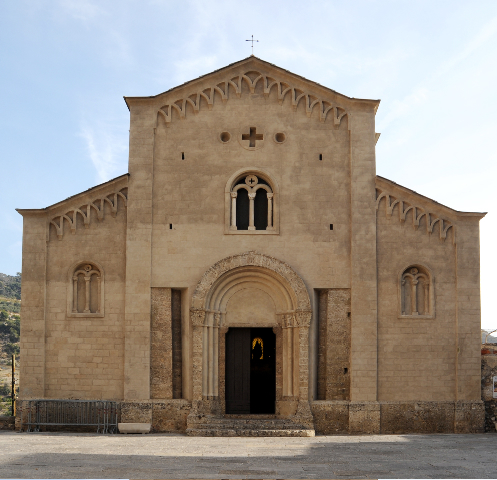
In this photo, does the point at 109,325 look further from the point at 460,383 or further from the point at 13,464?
the point at 460,383

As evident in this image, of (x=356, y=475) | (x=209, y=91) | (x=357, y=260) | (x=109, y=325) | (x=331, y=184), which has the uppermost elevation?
(x=209, y=91)

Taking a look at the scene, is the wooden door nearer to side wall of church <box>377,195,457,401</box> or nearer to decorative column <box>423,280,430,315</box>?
side wall of church <box>377,195,457,401</box>

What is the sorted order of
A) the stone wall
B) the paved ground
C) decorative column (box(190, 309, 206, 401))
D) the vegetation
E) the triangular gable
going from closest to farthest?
the paved ground
decorative column (box(190, 309, 206, 401))
the stone wall
the triangular gable
the vegetation

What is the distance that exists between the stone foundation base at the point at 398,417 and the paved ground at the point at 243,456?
97 cm

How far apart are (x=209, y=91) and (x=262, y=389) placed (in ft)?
31.5

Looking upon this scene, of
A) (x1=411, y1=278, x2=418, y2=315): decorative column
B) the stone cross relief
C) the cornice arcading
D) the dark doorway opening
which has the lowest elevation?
the dark doorway opening

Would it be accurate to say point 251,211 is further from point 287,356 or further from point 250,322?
point 287,356

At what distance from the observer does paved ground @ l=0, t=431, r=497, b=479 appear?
1163 centimetres

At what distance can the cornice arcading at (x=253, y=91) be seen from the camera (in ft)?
64.2

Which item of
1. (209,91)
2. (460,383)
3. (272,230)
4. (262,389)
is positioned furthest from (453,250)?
(209,91)

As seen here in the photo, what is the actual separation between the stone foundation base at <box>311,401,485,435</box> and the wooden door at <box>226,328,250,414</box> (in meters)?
2.19

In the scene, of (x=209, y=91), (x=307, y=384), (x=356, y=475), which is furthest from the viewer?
(x=209, y=91)

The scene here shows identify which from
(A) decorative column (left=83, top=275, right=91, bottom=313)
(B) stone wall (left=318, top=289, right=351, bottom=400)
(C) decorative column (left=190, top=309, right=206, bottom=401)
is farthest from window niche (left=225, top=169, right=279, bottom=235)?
(A) decorative column (left=83, top=275, right=91, bottom=313)

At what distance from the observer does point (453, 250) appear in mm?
19234
